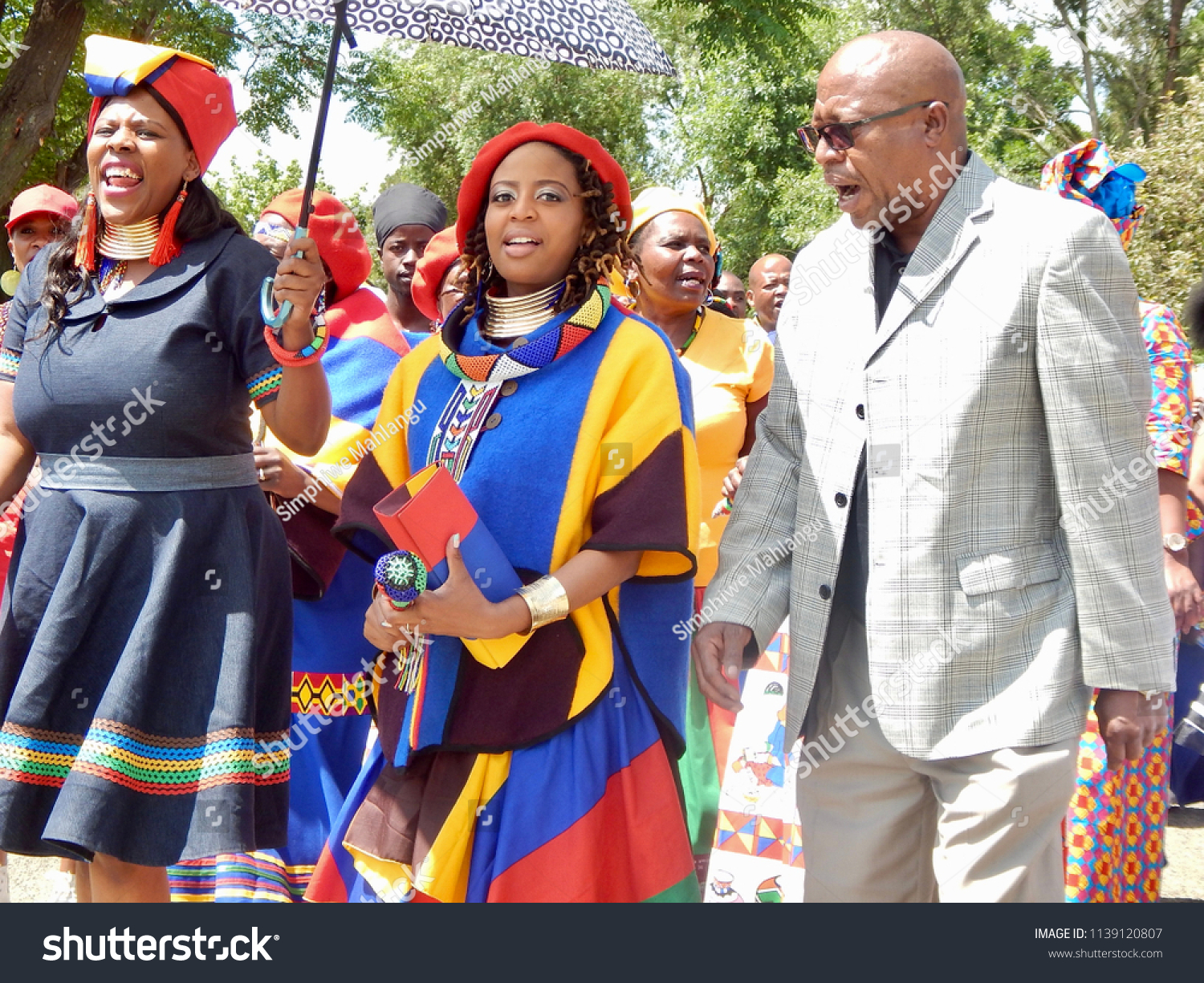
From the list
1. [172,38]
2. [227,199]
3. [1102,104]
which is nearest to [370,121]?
[172,38]

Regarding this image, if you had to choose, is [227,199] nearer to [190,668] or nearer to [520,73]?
[520,73]

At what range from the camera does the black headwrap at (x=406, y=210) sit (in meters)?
5.20

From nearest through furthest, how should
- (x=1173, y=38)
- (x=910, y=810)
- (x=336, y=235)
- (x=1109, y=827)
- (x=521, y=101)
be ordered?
(x=910, y=810), (x=1109, y=827), (x=336, y=235), (x=1173, y=38), (x=521, y=101)

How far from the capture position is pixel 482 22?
9.38ft

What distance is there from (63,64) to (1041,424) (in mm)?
10144

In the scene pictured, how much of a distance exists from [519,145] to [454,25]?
30 cm

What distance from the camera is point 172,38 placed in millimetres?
12492

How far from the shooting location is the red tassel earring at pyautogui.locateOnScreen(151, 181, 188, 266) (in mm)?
2990

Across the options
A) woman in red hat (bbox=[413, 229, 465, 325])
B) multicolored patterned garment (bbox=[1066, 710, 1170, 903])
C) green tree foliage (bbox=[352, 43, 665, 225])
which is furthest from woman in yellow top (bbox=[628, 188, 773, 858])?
green tree foliage (bbox=[352, 43, 665, 225])

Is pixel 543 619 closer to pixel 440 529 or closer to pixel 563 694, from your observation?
pixel 563 694

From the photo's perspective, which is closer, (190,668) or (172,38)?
(190,668)

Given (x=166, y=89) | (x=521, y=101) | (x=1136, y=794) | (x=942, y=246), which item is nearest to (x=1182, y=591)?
(x=1136, y=794)

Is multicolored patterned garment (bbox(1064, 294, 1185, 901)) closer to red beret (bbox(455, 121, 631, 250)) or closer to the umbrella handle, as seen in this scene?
red beret (bbox(455, 121, 631, 250))

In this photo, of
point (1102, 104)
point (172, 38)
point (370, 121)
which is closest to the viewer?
point (172, 38)
